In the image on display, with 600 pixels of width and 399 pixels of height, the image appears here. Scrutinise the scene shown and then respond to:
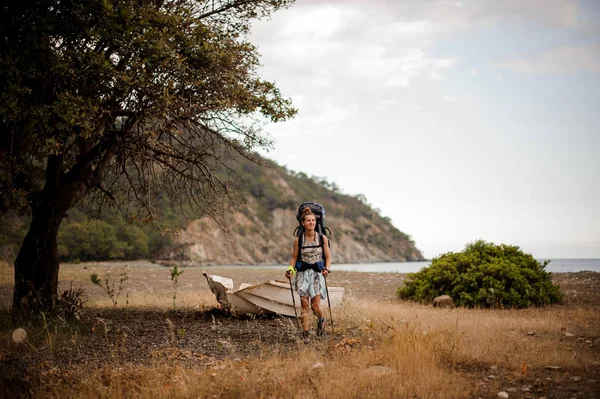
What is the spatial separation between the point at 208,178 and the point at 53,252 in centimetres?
399

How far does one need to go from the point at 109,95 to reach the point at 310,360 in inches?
271

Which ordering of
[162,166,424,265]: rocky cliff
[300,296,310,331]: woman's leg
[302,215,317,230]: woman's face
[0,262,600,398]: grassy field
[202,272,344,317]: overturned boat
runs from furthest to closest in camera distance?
[162,166,424,265]: rocky cliff
[202,272,344,317]: overturned boat
[302,215,317,230]: woman's face
[300,296,310,331]: woman's leg
[0,262,600,398]: grassy field

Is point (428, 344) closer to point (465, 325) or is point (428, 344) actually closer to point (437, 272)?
point (465, 325)

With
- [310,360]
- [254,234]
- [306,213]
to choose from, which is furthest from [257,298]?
[254,234]

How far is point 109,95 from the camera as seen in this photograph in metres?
10.4

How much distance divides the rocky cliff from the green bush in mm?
Result: 52583

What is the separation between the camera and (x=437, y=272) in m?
15.9

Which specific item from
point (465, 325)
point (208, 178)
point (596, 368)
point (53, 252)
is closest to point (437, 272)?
point (465, 325)

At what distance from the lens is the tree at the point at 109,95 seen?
9.11 m

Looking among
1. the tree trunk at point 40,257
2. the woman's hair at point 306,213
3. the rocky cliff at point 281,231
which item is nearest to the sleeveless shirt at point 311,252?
the woman's hair at point 306,213

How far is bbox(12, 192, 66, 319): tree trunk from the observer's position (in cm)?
1120

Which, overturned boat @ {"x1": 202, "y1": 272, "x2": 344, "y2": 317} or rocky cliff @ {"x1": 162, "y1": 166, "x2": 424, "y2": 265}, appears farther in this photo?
rocky cliff @ {"x1": 162, "y1": 166, "x2": 424, "y2": 265}

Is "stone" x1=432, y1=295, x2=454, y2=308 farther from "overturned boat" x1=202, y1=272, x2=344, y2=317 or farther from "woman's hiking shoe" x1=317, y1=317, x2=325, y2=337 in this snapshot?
"woman's hiking shoe" x1=317, y1=317, x2=325, y2=337

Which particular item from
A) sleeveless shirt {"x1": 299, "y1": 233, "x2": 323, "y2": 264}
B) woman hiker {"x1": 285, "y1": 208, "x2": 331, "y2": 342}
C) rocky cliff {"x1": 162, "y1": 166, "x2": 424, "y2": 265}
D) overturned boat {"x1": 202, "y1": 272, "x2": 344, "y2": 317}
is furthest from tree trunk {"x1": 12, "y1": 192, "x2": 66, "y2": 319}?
rocky cliff {"x1": 162, "y1": 166, "x2": 424, "y2": 265}
